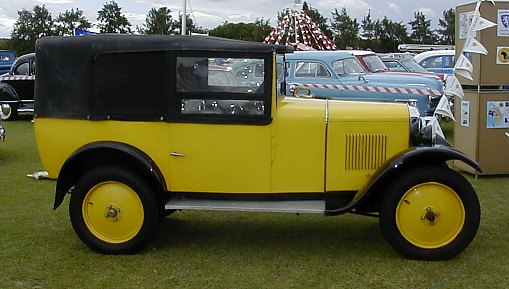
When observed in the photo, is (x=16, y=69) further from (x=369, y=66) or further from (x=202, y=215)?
(x=202, y=215)

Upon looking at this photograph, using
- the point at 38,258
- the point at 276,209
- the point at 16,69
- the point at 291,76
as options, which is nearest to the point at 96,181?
the point at 38,258

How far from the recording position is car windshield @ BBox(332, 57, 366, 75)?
41.1 ft

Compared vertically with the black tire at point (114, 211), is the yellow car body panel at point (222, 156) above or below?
above

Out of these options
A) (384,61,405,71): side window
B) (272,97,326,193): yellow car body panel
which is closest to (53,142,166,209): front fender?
(272,97,326,193): yellow car body panel

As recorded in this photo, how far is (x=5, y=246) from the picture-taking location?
546 cm

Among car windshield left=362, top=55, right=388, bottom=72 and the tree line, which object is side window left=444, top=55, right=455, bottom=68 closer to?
car windshield left=362, top=55, right=388, bottom=72

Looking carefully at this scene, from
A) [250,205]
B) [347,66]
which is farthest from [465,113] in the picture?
[250,205]

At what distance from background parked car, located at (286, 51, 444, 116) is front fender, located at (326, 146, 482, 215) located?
7.10 meters

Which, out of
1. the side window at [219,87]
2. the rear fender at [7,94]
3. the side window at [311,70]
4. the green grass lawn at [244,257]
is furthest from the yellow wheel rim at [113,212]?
the rear fender at [7,94]

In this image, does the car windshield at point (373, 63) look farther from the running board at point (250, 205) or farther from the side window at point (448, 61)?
the running board at point (250, 205)

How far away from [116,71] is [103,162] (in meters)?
0.76

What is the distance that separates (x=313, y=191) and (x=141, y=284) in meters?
1.54

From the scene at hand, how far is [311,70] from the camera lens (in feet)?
40.9

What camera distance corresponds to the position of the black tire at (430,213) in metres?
4.92
